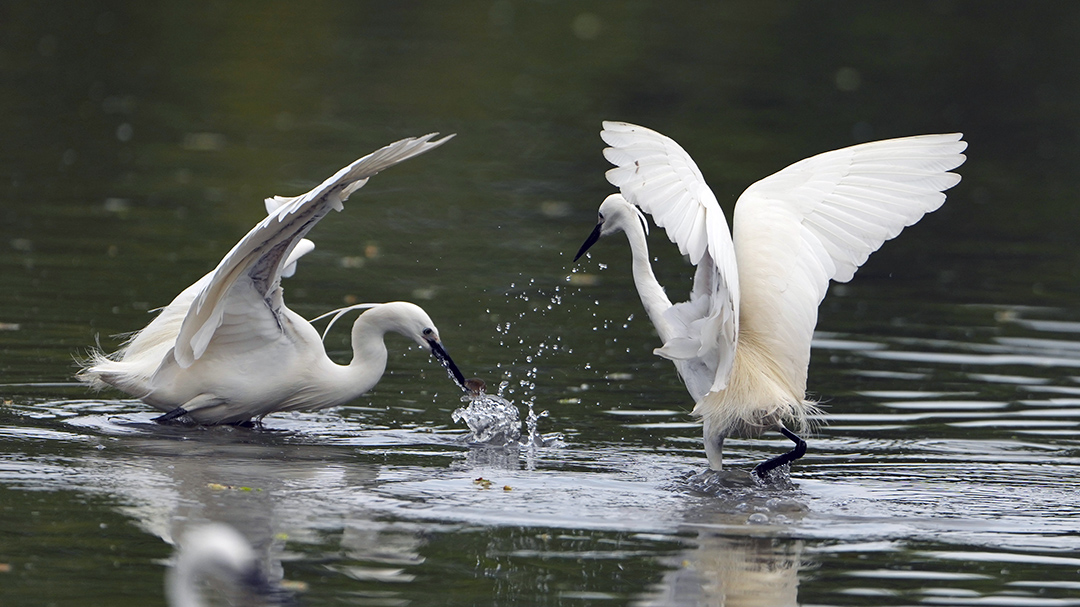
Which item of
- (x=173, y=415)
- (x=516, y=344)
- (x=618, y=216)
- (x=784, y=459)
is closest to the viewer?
(x=784, y=459)

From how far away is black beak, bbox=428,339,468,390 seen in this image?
328 inches

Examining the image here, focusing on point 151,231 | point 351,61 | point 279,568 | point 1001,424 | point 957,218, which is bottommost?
point 279,568

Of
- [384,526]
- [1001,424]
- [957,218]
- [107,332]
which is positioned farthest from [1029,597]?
[957,218]

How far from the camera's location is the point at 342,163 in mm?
16719

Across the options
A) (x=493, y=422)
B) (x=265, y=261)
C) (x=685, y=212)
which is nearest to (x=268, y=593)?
(x=685, y=212)

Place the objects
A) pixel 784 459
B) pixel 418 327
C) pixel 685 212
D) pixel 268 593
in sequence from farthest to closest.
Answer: pixel 418 327
pixel 784 459
pixel 685 212
pixel 268 593

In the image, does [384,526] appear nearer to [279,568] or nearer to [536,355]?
[279,568]

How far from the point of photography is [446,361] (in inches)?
329

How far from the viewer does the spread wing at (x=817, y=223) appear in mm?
7527

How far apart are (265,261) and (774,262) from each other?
2528 mm

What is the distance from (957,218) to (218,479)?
1115 centimetres

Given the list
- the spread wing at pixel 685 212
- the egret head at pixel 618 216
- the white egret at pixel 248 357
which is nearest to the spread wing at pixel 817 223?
the spread wing at pixel 685 212

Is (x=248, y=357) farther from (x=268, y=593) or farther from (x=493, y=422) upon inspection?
(x=268, y=593)

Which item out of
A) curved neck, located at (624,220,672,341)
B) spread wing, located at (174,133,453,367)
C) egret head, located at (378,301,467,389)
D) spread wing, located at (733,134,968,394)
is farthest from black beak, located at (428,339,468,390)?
spread wing, located at (733,134,968,394)
